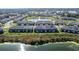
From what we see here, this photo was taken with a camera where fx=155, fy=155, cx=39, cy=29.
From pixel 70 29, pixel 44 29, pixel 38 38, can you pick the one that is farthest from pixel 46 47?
pixel 70 29

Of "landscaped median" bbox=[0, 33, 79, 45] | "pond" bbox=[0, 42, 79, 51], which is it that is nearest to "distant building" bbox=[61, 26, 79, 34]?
"landscaped median" bbox=[0, 33, 79, 45]

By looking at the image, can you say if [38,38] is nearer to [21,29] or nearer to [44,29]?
[44,29]

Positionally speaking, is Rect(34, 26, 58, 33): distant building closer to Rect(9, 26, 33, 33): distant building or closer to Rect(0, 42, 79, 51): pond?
Rect(9, 26, 33, 33): distant building

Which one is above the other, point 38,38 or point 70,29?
point 70,29

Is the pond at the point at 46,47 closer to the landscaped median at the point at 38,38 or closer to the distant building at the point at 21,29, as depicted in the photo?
the landscaped median at the point at 38,38

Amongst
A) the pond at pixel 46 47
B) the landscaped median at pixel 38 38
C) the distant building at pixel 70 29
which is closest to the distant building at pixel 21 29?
the landscaped median at pixel 38 38

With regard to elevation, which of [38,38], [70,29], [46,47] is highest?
[70,29]

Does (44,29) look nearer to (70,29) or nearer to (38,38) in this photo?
(38,38)
